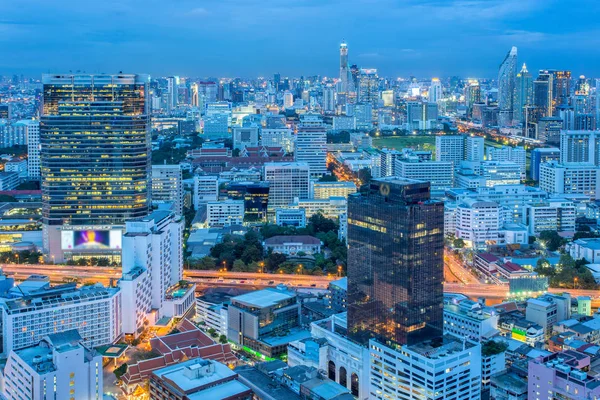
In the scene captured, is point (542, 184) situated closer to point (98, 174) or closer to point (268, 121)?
point (98, 174)

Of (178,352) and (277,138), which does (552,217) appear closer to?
(178,352)

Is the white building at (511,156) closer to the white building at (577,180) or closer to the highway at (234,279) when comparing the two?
the white building at (577,180)

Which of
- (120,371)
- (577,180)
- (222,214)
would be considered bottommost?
(120,371)

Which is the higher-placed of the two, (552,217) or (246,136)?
(246,136)

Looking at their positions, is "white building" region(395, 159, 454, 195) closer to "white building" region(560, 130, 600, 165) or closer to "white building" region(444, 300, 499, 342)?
"white building" region(560, 130, 600, 165)

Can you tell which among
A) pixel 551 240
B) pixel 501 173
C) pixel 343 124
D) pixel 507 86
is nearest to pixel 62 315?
pixel 551 240

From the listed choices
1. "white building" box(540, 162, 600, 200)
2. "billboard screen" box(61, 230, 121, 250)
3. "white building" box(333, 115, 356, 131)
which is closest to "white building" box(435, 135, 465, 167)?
"white building" box(540, 162, 600, 200)
